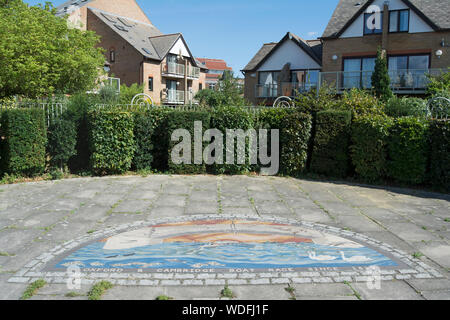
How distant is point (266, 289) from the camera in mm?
4074

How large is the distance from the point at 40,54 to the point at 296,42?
19.1 meters

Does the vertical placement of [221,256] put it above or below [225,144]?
below

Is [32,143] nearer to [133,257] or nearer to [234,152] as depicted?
[234,152]

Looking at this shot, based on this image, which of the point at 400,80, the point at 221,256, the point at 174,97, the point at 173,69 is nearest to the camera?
the point at 221,256

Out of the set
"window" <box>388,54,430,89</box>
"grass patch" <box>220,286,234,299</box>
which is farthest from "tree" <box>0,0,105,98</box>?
"window" <box>388,54,430,89</box>

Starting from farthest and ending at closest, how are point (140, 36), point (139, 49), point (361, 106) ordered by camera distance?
point (140, 36)
point (139, 49)
point (361, 106)

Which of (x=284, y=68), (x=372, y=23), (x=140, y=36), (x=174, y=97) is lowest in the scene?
(x=174, y=97)

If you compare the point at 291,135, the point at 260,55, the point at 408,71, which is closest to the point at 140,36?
the point at 260,55

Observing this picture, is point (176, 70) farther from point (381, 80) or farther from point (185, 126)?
point (185, 126)

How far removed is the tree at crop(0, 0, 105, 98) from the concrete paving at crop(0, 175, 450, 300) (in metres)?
8.04

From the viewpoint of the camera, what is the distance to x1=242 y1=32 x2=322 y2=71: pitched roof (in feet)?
93.6

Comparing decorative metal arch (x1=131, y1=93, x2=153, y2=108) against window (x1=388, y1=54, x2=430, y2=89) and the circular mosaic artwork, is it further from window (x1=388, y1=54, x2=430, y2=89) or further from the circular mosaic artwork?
window (x1=388, y1=54, x2=430, y2=89)

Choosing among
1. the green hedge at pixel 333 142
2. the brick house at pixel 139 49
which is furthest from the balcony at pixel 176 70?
the green hedge at pixel 333 142

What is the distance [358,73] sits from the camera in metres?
22.6
